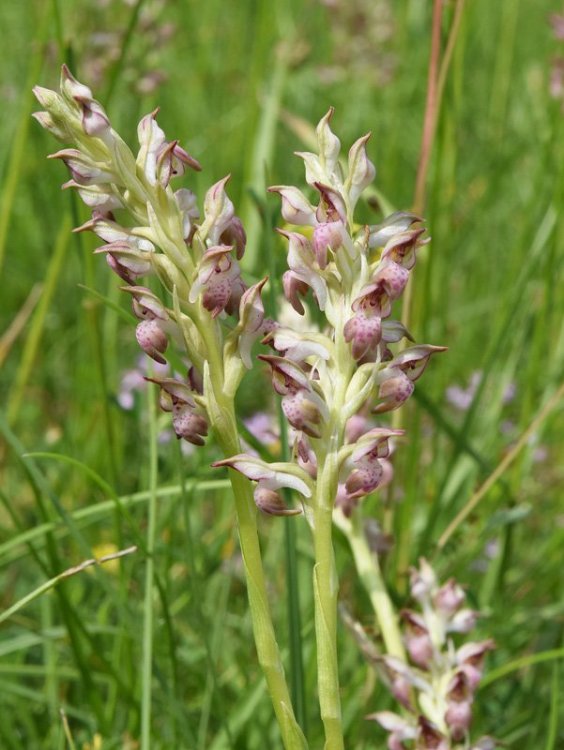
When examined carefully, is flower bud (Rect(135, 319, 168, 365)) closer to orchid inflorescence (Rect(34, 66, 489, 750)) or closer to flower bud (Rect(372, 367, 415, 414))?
orchid inflorescence (Rect(34, 66, 489, 750))

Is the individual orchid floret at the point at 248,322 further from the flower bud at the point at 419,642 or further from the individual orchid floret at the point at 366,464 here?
the flower bud at the point at 419,642

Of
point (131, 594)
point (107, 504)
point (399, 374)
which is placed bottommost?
point (131, 594)

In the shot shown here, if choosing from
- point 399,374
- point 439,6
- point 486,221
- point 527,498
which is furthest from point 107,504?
point 486,221

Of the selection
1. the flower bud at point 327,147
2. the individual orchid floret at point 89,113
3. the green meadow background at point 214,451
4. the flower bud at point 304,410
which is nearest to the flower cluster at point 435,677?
the green meadow background at point 214,451

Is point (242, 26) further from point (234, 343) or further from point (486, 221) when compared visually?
point (234, 343)

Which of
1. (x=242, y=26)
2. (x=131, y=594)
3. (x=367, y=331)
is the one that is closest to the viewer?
(x=367, y=331)

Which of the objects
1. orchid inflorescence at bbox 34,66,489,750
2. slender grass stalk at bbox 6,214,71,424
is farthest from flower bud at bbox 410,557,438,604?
slender grass stalk at bbox 6,214,71,424
